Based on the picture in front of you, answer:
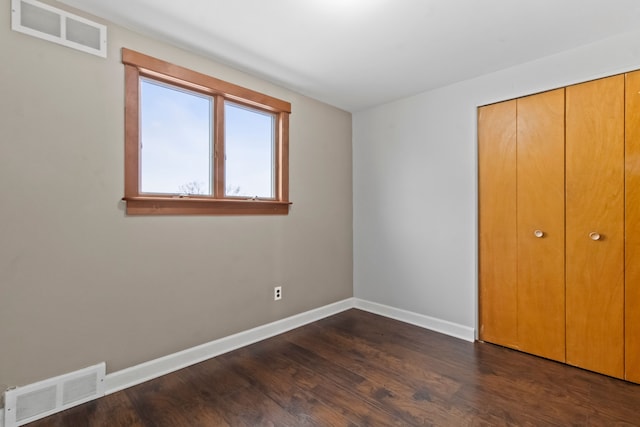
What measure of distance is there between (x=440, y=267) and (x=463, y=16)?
6.81ft

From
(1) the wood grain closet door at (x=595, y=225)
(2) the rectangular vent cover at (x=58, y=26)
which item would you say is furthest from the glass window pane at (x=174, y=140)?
(1) the wood grain closet door at (x=595, y=225)

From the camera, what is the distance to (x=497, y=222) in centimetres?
260

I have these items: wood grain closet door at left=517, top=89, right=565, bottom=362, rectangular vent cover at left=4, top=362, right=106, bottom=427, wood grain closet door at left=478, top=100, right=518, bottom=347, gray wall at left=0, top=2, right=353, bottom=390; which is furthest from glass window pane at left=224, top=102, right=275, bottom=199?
wood grain closet door at left=517, top=89, right=565, bottom=362

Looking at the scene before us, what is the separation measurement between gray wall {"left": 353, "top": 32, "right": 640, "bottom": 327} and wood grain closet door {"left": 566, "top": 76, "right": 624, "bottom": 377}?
0.84ft

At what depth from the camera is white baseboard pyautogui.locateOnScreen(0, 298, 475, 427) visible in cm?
197

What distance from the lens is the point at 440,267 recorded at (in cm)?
292

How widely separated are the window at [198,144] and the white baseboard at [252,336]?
1.05 meters

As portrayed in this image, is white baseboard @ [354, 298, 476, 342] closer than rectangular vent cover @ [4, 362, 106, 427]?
No

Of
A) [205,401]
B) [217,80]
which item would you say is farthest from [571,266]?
[217,80]

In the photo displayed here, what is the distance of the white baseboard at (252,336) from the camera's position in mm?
1972

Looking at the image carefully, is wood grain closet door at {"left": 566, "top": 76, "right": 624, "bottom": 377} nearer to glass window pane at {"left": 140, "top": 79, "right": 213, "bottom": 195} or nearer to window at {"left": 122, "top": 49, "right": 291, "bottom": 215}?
window at {"left": 122, "top": 49, "right": 291, "bottom": 215}

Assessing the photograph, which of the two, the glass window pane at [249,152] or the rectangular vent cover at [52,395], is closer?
the rectangular vent cover at [52,395]

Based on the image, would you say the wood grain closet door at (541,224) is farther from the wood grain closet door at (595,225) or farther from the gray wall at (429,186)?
the gray wall at (429,186)

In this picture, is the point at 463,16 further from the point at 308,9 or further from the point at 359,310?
the point at 359,310
